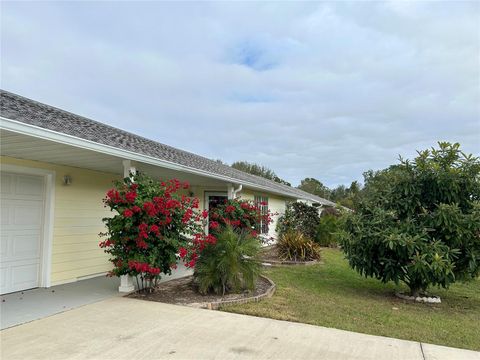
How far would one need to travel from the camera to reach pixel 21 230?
720 centimetres

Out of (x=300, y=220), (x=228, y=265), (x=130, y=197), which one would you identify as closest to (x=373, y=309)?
(x=228, y=265)

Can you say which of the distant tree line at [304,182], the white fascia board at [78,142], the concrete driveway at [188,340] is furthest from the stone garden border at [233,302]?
the distant tree line at [304,182]

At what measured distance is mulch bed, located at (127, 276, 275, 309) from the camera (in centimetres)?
662

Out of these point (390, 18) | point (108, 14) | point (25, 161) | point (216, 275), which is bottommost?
point (216, 275)

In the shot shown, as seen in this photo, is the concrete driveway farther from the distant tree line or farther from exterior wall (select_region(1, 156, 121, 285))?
A: the distant tree line

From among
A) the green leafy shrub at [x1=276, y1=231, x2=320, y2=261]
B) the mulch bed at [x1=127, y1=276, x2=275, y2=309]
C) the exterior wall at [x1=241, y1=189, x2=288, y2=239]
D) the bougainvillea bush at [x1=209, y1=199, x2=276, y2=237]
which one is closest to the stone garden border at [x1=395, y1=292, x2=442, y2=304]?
the mulch bed at [x1=127, y1=276, x2=275, y2=309]

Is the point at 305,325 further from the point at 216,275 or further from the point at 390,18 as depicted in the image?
the point at 390,18

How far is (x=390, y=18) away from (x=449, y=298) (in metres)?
6.59

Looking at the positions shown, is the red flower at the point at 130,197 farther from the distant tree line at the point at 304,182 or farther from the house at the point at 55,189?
the distant tree line at the point at 304,182

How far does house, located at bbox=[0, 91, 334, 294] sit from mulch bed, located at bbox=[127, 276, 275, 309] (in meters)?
2.07

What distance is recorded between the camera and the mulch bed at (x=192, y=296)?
21.7ft

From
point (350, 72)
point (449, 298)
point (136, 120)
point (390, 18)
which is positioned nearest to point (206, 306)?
point (449, 298)

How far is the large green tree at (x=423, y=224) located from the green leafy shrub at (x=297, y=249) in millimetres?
4810

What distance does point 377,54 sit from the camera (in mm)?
11820
